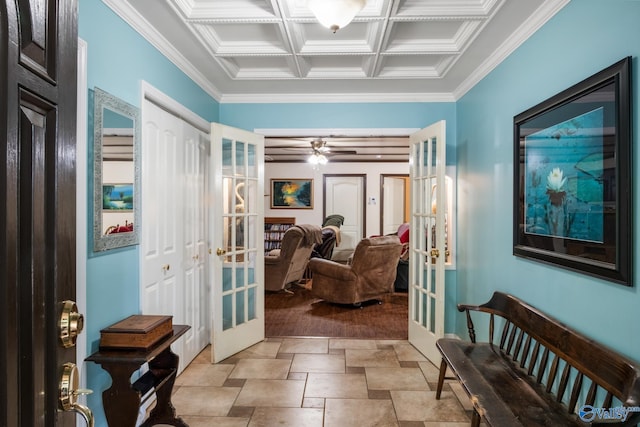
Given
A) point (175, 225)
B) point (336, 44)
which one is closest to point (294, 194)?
point (175, 225)

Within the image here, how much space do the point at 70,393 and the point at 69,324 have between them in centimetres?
15

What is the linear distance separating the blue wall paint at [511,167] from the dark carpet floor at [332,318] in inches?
37.6

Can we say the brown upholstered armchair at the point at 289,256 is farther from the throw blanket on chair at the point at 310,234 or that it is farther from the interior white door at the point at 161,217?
the interior white door at the point at 161,217

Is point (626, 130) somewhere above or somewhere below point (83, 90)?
below

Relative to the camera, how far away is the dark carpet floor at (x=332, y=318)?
4.19m

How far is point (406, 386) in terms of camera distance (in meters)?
2.94

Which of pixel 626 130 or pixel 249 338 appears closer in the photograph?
pixel 626 130

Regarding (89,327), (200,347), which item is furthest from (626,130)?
(200,347)

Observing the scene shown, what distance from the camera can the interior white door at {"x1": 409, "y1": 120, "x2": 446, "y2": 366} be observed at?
3305 mm

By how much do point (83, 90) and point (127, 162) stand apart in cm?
49

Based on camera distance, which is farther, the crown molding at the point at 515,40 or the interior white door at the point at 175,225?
the interior white door at the point at 175,225

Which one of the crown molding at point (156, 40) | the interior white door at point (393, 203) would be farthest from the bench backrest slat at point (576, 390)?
the interior white door at point (393, 203)

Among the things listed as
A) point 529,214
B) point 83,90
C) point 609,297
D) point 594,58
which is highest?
point 594,58

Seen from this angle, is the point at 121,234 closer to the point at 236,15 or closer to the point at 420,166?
the point at 236,15
